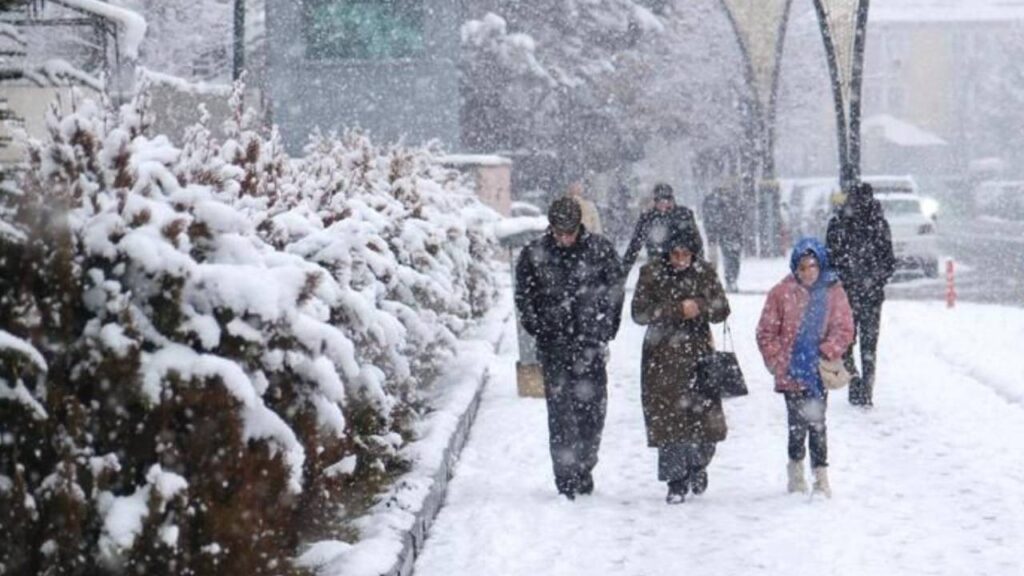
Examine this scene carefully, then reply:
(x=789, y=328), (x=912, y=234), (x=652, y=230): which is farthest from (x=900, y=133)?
(x=789, y=328)

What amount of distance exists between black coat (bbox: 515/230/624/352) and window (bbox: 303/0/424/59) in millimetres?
18418

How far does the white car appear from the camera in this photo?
30.1m

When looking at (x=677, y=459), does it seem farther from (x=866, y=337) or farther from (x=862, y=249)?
(x=866, y=337)

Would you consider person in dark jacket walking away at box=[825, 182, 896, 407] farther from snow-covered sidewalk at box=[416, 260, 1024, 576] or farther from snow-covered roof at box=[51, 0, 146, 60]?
snow-covered roof at box=[51, 0, 146, 60]

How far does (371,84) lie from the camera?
2761 cm

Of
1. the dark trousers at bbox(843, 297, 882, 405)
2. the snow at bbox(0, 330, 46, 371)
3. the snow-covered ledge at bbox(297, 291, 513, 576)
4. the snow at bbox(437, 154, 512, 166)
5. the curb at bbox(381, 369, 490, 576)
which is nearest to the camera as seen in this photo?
the snow at bbox(0, 330, 46, 371)

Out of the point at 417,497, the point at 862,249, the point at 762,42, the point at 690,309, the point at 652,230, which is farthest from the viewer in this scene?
the point at 762,42

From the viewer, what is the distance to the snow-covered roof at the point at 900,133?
268 ft

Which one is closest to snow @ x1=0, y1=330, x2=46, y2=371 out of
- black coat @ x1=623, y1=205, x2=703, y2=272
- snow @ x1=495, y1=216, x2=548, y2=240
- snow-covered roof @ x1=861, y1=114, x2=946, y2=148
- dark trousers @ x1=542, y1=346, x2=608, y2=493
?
dark trousers @ x1=542, y1=346, x2=608, y2=493

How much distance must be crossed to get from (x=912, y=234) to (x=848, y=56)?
9.41 metres

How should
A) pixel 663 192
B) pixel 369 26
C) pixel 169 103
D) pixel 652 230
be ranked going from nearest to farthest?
pixel 652 230
pixel 663 192
pixel 169 103
pixel 369 26

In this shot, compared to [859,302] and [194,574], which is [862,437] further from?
[194,574]

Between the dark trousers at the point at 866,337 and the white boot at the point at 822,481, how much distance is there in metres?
3.22

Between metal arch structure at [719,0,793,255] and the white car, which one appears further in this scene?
metal arch structure at [719,0,793,255]
